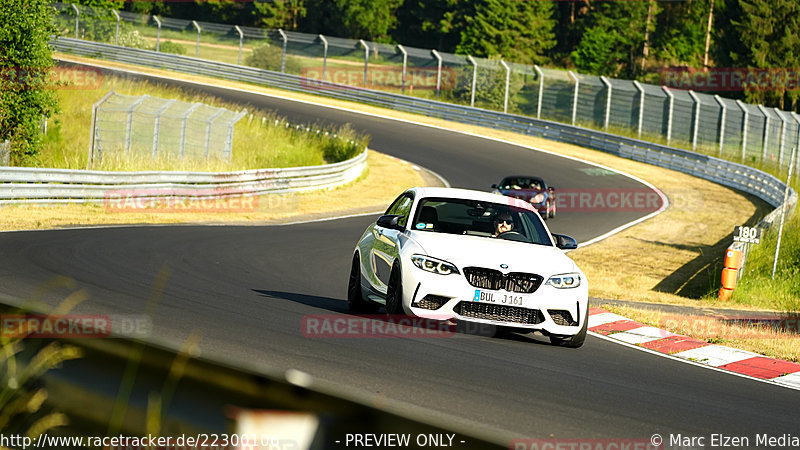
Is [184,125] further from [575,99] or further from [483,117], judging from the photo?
[575,99]

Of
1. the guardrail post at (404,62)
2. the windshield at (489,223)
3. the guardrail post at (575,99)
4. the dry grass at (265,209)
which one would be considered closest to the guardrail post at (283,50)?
the guardrail post at (404,62)

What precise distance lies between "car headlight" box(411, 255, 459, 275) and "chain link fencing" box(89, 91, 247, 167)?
1797 centimetres

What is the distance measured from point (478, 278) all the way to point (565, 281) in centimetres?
88

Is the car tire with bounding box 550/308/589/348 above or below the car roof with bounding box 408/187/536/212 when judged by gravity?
below

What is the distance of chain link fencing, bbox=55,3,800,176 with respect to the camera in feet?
140

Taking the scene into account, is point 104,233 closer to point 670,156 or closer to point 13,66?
point 13,66

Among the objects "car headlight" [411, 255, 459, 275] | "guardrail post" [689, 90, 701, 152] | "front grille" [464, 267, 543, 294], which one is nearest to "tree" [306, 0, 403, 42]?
"guardrail post" [689, 90, 701, 152]

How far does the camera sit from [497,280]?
9.73 metres

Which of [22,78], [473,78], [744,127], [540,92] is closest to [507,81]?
[540,92]

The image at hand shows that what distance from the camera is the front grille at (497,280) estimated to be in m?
9.72

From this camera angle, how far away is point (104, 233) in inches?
695

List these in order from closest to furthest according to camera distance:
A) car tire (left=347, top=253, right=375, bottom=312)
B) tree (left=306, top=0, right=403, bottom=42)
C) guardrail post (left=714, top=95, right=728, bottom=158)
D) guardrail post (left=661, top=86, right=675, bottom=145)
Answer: car tire (left=347, top=253, right=375, bottom=312)
guardrail post (left=714, top=95, right=728, bottom=158)
guardrail post (left=661, top=86, right=675, bottom=145)
tree (left=306, top=0, right=403, bottom=42)

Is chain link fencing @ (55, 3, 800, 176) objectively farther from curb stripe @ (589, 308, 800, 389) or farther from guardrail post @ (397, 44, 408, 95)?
curb stripe @ (589, 308, 800, 389)

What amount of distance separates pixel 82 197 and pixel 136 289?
38.1ft
